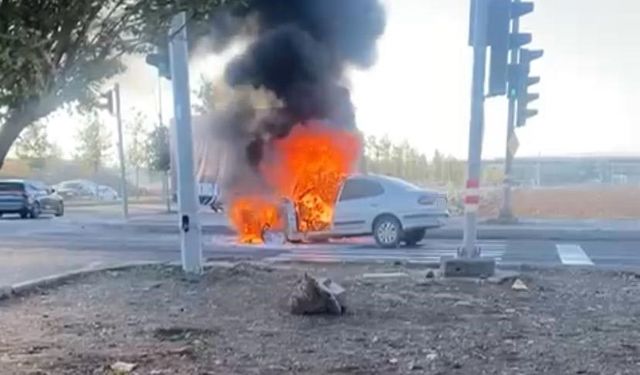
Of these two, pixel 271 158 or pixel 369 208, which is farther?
pixel 369 208

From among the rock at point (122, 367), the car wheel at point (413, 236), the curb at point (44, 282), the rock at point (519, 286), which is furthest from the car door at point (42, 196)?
the rock at point (122, 367)

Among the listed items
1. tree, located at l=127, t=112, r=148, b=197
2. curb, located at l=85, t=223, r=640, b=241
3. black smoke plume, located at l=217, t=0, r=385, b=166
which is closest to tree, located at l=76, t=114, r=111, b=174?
tree, located at l=127, t=112, r=148, b=197

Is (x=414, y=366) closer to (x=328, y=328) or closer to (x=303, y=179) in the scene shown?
(x=328, y=328)

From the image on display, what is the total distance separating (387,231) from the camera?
757 inches

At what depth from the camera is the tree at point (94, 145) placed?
161 ft

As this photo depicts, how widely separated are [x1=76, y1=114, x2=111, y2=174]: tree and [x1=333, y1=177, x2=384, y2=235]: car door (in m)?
30.3

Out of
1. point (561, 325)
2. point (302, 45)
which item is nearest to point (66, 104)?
point (561, 325)

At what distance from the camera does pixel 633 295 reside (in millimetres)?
10172

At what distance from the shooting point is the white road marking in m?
15.5

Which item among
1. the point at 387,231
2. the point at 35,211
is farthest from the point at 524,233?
the point at 35,211

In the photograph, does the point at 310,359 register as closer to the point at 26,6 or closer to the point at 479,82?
the point at 26,6

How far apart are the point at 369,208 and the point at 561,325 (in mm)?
11261

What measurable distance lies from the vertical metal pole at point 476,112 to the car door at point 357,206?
24.7ft

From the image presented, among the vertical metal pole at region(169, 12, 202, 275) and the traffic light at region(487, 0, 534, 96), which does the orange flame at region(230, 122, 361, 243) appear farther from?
the traffic light at region(487, 0, 534, 96)
